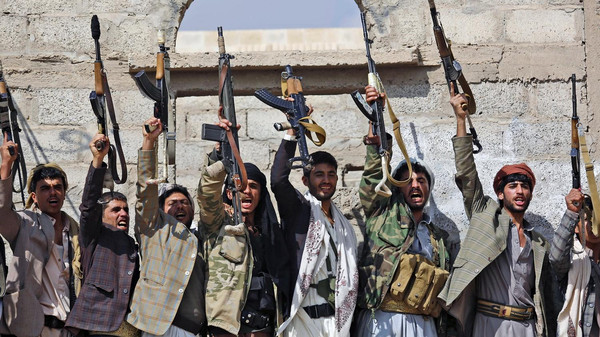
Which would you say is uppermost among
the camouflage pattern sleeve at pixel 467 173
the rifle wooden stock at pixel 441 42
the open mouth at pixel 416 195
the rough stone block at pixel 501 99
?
the rifle wooden stock at pixel 441 42

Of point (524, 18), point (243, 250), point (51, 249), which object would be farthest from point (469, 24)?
point (51, 249)

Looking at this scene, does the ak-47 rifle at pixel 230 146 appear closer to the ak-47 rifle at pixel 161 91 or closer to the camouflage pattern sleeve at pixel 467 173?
the ak-47 rifle at pixel 161 91

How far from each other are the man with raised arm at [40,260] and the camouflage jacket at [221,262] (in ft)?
2.49

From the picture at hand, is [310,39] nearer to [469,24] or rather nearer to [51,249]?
[469,24]

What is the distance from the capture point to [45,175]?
6.75 meters

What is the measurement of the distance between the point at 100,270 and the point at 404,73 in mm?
2632

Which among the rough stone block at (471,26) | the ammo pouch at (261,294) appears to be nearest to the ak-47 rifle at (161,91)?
the ammo pouch at (261,294)

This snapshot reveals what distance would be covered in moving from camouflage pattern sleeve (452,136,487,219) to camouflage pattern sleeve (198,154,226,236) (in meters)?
1.46

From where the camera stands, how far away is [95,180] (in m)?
6.45

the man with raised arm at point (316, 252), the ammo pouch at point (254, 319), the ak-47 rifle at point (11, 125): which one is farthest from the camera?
the ak-47 rifle at point (11, 125)

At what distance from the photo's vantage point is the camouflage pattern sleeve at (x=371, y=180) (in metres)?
7.02

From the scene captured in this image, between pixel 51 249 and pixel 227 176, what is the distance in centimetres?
107

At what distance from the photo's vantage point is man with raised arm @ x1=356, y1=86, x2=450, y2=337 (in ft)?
22.4

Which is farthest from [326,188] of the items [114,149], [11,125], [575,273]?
[11,125]
